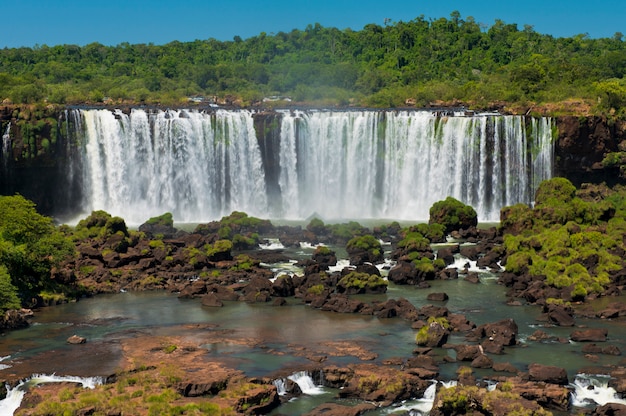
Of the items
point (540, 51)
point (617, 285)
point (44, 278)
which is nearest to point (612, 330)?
point (617, 285)

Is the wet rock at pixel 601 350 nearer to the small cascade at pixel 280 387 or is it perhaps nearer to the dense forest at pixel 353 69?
the small cascade at pixel 280 387

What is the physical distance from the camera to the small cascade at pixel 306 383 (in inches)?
1184

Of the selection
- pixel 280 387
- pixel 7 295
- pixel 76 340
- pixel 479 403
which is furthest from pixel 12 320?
pixel 479 403

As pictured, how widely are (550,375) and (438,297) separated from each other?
37.5 feet

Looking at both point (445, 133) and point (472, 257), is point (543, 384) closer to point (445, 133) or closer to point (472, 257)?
point (472, 257)

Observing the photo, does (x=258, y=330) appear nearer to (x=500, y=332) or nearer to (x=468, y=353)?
(x=468, y=353)

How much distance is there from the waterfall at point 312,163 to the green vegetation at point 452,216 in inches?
287

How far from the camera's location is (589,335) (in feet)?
115

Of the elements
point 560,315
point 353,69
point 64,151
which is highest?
point 353,69

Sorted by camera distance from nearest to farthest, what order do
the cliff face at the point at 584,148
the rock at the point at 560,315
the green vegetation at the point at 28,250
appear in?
the rock at the point at 560,315
the green vegetation at the point at 28,250
the cliff face at the point at 584,148

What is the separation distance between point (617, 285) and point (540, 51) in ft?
221

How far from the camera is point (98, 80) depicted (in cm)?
9125

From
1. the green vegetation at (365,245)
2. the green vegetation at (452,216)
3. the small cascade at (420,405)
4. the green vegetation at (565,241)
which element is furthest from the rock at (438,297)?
the green vegetation at (452,216)

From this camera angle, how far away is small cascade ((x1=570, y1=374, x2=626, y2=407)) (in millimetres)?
28906
